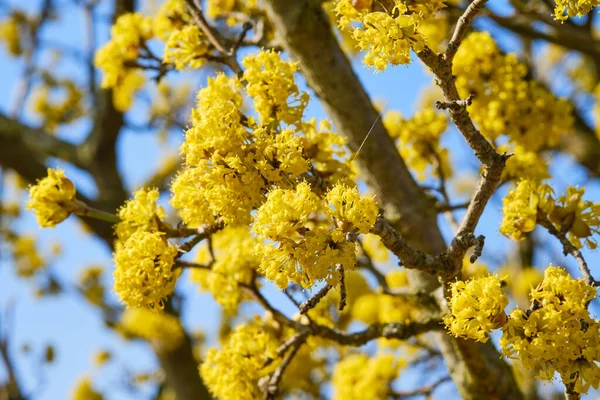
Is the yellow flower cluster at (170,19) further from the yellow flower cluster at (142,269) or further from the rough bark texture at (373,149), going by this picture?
the yellow flower cluster at (142,269)

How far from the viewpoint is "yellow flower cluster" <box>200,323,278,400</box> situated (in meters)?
2.78

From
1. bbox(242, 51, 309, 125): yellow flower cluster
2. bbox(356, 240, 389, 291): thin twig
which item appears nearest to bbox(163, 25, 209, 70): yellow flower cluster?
bbox(242, 51, 309, 125): yellow flower cluster

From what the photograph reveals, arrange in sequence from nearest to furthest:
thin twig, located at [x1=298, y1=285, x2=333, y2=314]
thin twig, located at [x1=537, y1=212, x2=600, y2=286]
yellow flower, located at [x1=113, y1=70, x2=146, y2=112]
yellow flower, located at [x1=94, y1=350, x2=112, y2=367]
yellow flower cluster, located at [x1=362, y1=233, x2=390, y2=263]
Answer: thin twig, located at [x1=298, y1=285, x2=333, y2=314]
thin twig, located at [x1=537, y1=212, x2=600, y2=286]
yellow flower, located at [x1=113, y1=70, x2=146, y2=112]
yellow flower cluster, located at [x1=362, y1=233, x2=390, y2=263]
yellow flower, located at [x1=94, y1=350, x2=112, y2=367]

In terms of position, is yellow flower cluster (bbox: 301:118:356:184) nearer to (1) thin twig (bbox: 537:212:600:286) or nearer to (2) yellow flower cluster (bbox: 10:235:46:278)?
(1) thin twig (bbox: 537:212:600:286)

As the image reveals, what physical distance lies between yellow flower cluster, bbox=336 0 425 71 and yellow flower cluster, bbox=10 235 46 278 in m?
7.46

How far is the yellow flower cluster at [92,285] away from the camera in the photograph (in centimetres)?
769

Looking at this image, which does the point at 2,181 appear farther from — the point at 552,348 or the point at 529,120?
the point at 552,348

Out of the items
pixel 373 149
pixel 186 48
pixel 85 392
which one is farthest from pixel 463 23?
pixel 85 392

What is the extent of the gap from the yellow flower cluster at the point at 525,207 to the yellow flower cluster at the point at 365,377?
5.75 feet

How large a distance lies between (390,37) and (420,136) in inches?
67.4

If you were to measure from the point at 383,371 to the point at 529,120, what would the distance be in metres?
1.75

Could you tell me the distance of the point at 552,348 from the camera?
6.22 ft

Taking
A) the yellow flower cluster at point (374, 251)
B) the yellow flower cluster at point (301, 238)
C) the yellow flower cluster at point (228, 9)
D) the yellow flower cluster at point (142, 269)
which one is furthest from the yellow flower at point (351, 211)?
the yellow flower cluster at point (374, 251)

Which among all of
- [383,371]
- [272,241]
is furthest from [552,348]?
[383,371]
